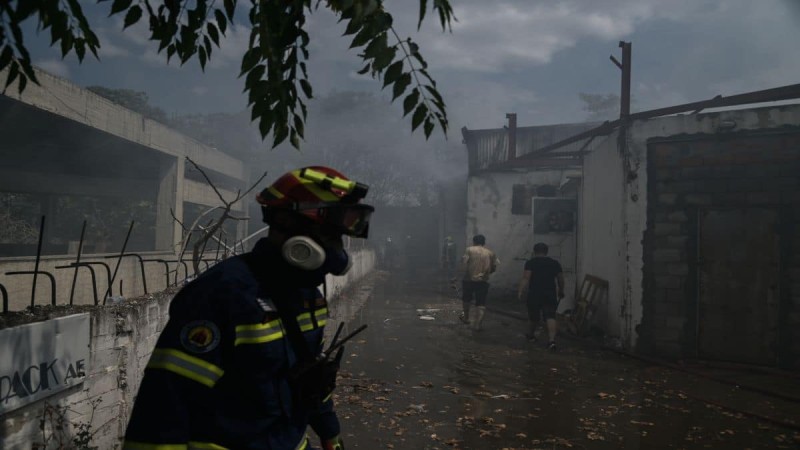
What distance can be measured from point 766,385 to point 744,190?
2.74m

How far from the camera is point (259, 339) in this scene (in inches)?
68.4

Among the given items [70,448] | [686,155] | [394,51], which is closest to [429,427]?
[70,448]

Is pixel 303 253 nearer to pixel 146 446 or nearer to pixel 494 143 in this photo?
pixel 146 446

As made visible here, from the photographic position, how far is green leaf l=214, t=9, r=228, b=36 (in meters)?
2.42

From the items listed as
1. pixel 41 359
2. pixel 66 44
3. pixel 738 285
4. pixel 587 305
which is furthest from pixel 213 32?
pixel 587 305

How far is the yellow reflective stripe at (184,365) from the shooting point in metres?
1.61

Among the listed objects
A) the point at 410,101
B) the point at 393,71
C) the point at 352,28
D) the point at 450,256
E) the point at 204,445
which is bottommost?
the point at 204,445

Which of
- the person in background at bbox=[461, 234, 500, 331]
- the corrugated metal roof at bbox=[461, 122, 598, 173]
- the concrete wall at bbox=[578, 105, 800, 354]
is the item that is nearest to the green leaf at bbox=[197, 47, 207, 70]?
the concrete wall at bbox=[578, 105, 800, 354]

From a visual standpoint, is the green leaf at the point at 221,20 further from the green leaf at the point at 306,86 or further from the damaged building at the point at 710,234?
the damaged building at the point at 710,234

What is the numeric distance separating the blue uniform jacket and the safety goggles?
255 mm

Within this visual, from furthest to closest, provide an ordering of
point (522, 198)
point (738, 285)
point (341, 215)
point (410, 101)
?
point (522, 198)
point (738, 285)
point (410, 101)
point (341, 215)

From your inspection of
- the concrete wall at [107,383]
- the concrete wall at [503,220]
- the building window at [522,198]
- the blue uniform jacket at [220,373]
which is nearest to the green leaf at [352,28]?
the blue uniform jacket at [220,373]

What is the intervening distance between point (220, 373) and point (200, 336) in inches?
5.3

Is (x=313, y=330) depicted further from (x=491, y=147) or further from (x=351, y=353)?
(x=491, y=147)
